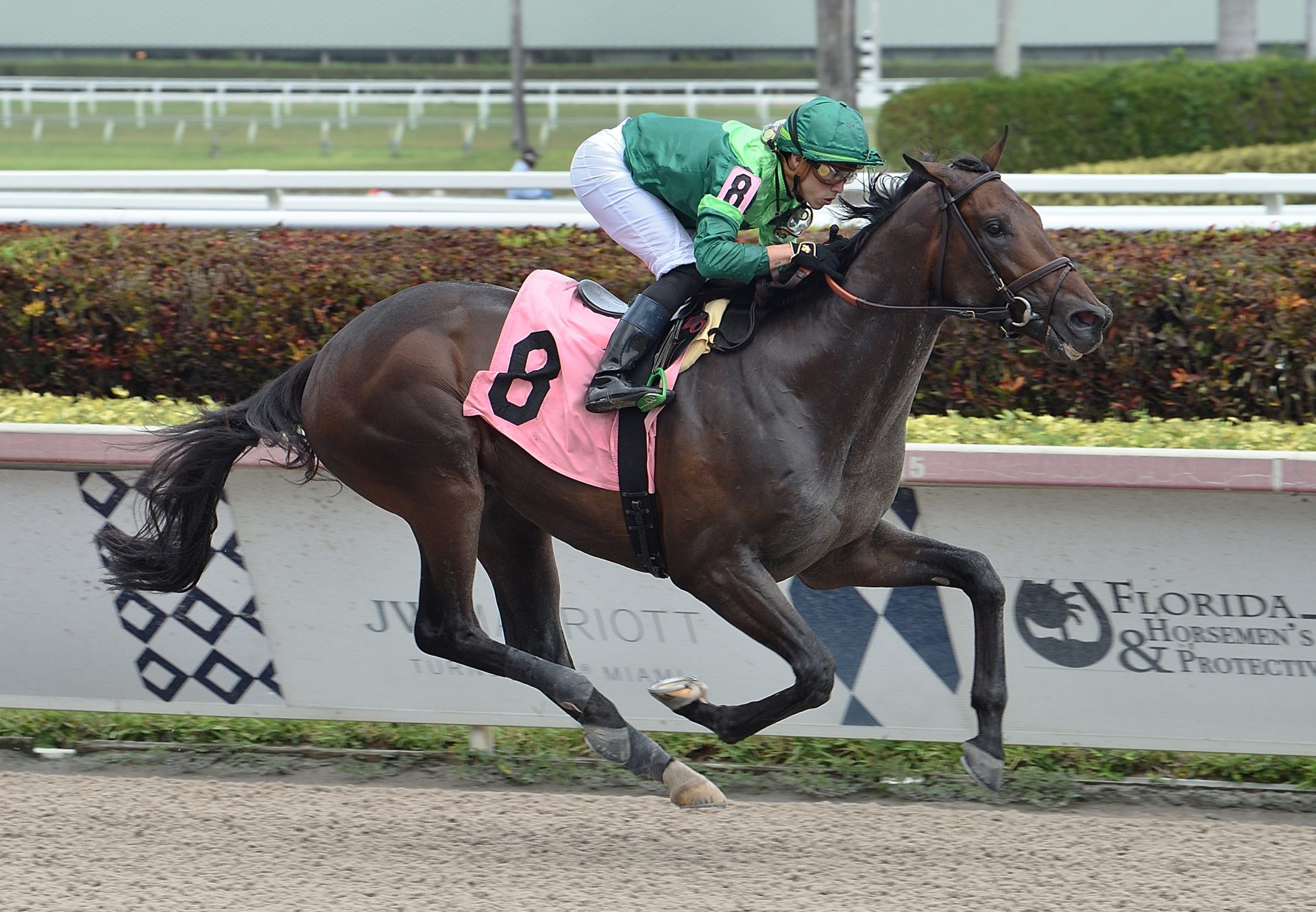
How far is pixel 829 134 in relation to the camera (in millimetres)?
3572

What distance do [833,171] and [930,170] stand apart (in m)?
0.25

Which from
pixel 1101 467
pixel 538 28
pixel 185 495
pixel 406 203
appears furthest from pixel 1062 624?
pixel 538 28

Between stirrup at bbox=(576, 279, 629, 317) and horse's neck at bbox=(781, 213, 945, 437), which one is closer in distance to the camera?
horse's neck at bbox=(781, 213, 945, 437)

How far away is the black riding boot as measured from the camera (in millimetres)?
3697

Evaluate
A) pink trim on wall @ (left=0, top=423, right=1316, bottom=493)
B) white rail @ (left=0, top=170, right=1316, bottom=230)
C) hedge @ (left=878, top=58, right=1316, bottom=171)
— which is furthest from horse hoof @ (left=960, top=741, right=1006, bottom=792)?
hedge @ (left=878, top=58, right=1316, bottom=171)

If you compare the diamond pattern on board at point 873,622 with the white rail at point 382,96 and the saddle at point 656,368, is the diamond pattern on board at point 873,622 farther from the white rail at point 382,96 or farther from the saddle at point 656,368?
the white rail at point 382,96

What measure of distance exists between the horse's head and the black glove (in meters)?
0.27

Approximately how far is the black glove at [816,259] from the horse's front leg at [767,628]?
71 cm

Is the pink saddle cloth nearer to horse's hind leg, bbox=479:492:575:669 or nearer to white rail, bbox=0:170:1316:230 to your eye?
horse's hind leg, bbox=479:492:575:669

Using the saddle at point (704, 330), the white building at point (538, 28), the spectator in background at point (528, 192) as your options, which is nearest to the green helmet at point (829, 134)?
the saddle at point (704, 330)

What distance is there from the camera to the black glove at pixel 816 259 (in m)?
3.70

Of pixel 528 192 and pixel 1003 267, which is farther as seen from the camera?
pixel 528 192

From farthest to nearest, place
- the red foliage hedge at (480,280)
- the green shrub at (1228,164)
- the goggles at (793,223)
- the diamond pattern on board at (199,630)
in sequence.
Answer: the green shrub at (1228,164) < the red foliage hedge at (480,280) < the diamond pattern on board at (199,630) < the goggles at (793,223)

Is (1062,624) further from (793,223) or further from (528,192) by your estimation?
(528,192)
